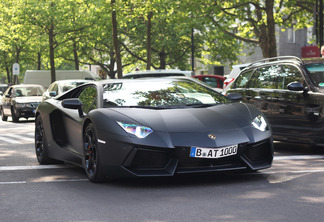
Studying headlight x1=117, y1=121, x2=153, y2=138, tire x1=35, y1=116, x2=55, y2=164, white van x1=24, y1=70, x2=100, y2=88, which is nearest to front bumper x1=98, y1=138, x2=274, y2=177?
headlight x1=117, y1=121, x2=153, y2=138

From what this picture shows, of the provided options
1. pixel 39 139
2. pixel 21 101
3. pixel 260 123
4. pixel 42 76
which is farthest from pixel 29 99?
pixel 260 123

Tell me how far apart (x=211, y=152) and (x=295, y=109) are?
4.06 m

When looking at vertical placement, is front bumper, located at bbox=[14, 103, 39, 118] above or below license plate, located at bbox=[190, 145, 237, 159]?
below

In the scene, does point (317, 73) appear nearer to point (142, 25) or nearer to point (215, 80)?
point (215, 80)

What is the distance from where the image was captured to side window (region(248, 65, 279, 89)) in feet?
38.6

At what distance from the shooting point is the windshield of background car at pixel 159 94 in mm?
8023

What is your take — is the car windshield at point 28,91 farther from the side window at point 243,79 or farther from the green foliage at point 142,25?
the side window at point 243,79

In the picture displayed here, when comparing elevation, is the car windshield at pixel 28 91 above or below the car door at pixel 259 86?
below

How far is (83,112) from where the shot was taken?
8.38 m

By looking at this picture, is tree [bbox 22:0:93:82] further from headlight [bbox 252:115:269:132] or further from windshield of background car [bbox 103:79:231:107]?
headlight [bbox 252:115:269:132]

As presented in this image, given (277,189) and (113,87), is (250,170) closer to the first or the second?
(277,189)

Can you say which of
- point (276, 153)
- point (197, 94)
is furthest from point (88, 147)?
point (276, 153)

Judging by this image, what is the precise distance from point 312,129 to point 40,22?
31.8 meters

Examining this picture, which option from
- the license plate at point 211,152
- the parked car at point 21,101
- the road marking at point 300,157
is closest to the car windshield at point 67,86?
the parked car at point 21,101
